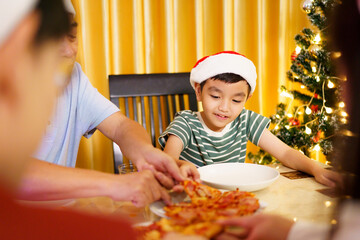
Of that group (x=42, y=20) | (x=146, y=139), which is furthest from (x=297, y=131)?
(x=42, y=20)

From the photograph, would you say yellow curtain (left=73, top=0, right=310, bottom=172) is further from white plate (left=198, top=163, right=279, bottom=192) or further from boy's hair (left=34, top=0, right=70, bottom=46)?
boy's hair (left=34, top=0, right=70, bottom=46)

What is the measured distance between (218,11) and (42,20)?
97.4 inches

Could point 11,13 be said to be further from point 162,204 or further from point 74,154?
point 74,154

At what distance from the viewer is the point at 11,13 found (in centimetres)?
15

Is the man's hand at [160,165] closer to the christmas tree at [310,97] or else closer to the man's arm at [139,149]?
the man's arm at [139,149]

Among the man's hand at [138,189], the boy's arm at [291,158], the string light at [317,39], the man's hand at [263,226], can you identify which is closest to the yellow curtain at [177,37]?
the string light at [317,39]

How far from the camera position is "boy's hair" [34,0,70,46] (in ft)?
0.51

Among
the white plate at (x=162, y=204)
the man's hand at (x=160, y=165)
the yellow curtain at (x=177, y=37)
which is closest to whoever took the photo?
the white plate at (x=162, y=204)

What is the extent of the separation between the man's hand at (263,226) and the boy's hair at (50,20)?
0.17 metres

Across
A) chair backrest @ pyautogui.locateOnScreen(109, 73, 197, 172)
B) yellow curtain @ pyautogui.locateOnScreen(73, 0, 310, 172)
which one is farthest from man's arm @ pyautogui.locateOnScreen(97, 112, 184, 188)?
yellow curtain @ pyautogui.locateOnScreen(73, 0, 310, 172)

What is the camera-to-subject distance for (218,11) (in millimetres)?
2475

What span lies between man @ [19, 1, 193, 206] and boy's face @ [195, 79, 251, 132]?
367 millimetres

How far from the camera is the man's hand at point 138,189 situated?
0.62m

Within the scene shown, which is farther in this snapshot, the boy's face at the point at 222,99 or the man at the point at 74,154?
the boy's face at the point at 222,99
